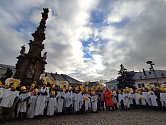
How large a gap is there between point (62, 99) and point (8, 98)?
12.4 feet

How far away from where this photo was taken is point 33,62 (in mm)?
18641

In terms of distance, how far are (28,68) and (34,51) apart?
268 cm

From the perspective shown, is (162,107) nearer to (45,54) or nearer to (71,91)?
(71,91)

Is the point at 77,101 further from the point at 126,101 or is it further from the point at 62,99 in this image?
the point at 126,101

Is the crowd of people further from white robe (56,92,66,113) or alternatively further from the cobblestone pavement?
the cobblestone pavement

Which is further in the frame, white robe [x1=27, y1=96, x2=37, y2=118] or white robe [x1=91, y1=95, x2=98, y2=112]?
white robe [x1=91, y1=95, x2=98, y2=112]

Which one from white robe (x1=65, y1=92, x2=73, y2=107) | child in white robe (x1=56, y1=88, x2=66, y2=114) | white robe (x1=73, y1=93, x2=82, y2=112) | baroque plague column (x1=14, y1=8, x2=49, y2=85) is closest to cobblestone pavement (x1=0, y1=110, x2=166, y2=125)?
child in white robe (x1=56, y1=88, x2=66, y2=114)

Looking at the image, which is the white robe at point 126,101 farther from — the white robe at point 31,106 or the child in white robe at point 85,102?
the white robe at point 31,106

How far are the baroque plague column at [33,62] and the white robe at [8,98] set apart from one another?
891 cm

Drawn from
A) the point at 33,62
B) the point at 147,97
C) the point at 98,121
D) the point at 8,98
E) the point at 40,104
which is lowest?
the point at 98,121

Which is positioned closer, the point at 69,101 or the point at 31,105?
the point at 31,105

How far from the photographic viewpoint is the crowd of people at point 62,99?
8719 mm

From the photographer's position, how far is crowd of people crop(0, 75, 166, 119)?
8719 millimetres

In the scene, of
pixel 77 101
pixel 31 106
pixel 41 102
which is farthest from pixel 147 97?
pixel 31 106
